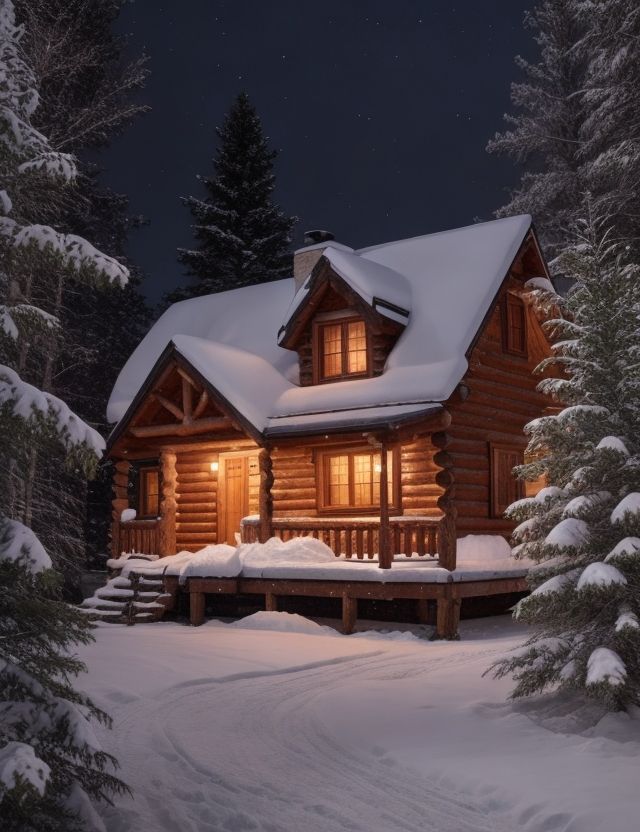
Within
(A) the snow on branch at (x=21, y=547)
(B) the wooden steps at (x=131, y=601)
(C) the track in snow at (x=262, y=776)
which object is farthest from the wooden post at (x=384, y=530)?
(A) the snow on branch at (x=21, y=547)

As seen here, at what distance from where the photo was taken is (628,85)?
22188mm

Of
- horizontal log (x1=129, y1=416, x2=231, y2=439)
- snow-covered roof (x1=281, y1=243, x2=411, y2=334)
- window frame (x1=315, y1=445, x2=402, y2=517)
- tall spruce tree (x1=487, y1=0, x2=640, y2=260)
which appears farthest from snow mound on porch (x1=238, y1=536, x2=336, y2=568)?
tall spruce tree (x1=487, y1=0, x2=640, y2=260)

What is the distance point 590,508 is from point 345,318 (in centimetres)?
1239

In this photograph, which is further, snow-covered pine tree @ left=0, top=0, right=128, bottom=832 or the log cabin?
the log cabin

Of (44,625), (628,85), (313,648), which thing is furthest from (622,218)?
(44,625)

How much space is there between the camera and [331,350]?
2192 cm

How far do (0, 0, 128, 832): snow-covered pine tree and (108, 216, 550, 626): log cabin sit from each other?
11.1 m

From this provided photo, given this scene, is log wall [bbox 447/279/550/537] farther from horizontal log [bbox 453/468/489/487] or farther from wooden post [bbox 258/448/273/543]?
wooden post [bbox 258/448/273/543]

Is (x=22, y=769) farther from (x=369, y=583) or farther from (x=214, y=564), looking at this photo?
(x=214, y=564)

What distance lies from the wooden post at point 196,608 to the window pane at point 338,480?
3630 mm

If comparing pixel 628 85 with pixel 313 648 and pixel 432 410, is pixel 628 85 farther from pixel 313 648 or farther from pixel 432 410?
pixel 313 648

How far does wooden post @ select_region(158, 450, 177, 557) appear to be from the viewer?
73.3 feet

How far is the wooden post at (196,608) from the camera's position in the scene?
66.4ft

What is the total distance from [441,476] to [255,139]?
25.3 metres
